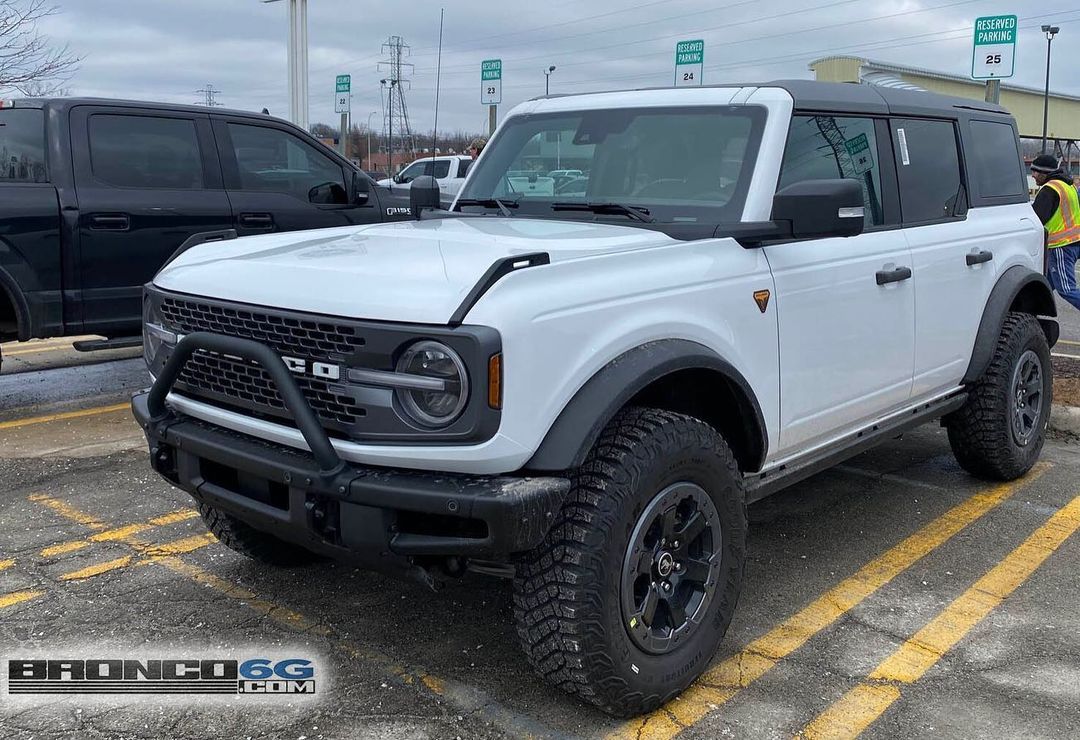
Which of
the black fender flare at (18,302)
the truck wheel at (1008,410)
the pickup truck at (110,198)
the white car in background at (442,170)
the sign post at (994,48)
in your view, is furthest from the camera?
the white car in background at (442,170)

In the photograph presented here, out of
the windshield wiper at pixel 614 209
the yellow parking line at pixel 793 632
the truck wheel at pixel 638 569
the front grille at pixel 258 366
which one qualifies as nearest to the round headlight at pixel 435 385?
the front grille at pixel 258 366

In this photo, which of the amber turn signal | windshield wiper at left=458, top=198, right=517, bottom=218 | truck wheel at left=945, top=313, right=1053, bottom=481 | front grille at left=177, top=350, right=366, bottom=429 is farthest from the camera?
truck wheel at left=945, top=313, right=1053, bottom=481

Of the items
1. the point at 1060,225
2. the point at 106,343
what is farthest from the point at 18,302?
the point at 1060,225

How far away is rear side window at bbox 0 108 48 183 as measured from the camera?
641 cm

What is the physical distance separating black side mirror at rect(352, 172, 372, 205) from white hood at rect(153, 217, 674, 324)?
3.99 meters

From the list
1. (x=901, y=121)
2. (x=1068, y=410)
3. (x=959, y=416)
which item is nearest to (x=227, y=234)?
(x=901, y=121)

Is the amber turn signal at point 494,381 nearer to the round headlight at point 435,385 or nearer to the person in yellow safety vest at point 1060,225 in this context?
the round headlight at point 435,385

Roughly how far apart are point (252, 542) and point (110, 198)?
358 centimetres

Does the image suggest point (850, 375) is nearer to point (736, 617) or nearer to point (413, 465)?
point (736, 617)

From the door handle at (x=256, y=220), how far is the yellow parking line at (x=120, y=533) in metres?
2.93

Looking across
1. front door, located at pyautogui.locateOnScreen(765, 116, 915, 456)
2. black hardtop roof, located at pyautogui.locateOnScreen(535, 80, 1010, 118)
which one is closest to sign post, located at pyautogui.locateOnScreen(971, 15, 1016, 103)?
black hardtop roof, located at pyautogui.locateOnScreen(535, 80, 1010, 118)

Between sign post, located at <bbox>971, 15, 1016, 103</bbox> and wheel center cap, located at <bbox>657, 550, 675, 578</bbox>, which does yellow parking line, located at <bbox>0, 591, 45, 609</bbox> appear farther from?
sign post, located at <bbox>971, 15, 1016, 103</bbox>

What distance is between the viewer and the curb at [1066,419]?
641 centimetres

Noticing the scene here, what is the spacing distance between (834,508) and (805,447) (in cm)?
130
